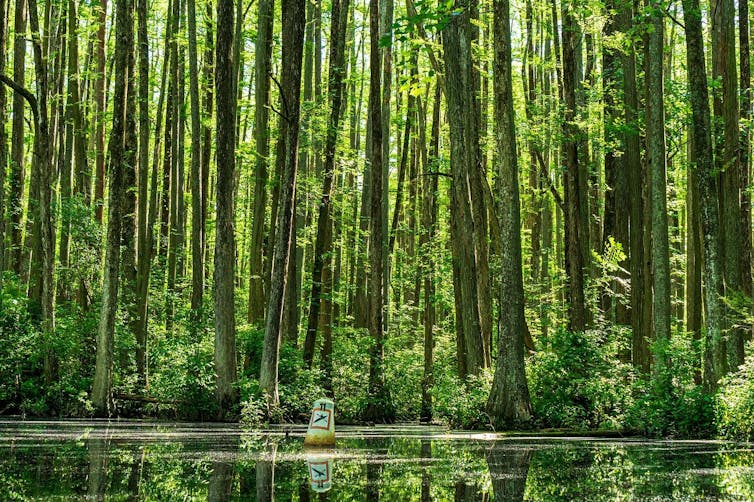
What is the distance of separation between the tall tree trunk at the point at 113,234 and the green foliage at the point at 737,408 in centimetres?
1348

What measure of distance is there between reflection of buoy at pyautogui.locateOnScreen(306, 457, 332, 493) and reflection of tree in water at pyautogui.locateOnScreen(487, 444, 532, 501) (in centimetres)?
143

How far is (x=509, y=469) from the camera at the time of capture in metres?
9.02

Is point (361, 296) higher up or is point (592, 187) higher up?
point (592, 187)

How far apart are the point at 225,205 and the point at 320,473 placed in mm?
11867

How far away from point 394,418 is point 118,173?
10473 mm

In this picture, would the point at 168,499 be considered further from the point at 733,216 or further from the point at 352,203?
the point at 352,203

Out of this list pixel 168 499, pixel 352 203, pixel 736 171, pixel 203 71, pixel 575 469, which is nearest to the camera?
pixel 168 499

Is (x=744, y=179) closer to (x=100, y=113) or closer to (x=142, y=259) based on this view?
(x=142, y=259)

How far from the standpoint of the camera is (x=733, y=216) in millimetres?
18578

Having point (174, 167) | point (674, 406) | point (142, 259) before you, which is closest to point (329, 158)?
point (142, 259)

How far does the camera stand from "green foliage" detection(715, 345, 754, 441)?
13.4 metres

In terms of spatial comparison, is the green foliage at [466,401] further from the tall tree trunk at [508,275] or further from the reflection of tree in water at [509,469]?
the reflection of tree in water at [509,469]

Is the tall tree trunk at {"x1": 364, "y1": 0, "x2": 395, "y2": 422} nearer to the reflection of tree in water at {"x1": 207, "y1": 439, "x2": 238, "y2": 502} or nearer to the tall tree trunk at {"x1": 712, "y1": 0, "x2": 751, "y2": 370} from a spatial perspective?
the tall tree trunk at {"x1": 712, "y1": 0, "x2": 751, "y2": 370}

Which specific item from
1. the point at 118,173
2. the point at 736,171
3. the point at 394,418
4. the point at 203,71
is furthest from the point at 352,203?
the point at 736,171
